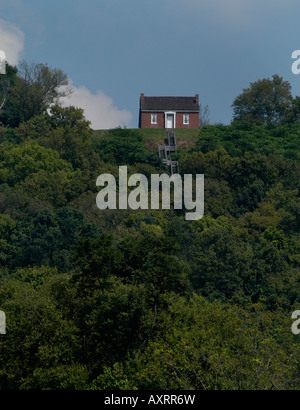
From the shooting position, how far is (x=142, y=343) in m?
27.3

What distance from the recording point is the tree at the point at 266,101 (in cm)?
8212

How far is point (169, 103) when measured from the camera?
81438mm

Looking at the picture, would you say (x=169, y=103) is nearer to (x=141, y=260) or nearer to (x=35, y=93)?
(x=35, y=93)

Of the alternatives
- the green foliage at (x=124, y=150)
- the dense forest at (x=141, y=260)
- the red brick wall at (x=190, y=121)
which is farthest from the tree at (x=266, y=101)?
the green foliage at (x=124, y=150)

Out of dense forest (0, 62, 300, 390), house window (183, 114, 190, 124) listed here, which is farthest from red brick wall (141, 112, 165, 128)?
dense forest (0, 62, 300, 390)

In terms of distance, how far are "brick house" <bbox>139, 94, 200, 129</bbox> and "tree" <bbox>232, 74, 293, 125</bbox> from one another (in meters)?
5.94

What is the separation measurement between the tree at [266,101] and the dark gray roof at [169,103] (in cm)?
590

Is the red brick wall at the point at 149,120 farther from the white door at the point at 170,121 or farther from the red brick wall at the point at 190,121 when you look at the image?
the red brick wall at the point at 190,121

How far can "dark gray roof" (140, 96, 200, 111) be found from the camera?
265 feet

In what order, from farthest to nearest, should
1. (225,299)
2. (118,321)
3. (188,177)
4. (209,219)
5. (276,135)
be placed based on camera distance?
(276,135) < (188,177) < (209,219) < (225,299) < (118,321)
